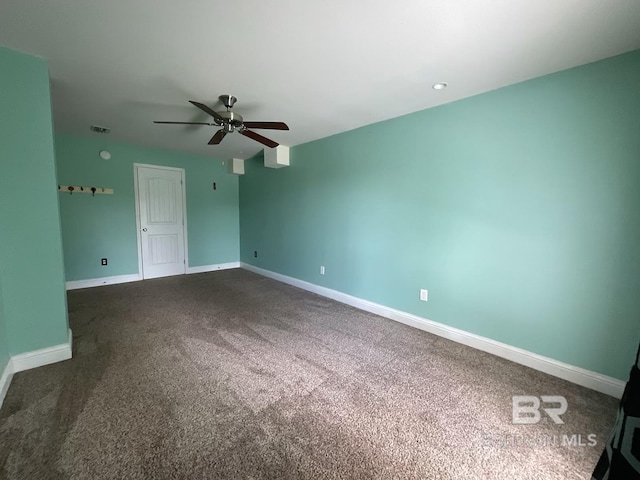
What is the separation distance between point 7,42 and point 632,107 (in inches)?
167

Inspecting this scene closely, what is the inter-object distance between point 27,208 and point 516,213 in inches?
151

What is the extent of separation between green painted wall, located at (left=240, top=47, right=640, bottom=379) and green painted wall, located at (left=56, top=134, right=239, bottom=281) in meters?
3.16

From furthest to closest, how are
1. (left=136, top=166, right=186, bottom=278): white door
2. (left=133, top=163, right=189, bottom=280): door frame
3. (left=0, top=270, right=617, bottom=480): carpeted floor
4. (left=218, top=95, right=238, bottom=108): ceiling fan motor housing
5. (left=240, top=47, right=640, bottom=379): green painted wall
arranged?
1. (left=136, top=166, right=186, bottom=278): white door
2. (left=133, top=163, right=189, bottom=280): door frame
3. (left=218, top=95, right=238, bottom=108): ceiling fan motor housing
4. (left=240, top=47, right=640, bottom=379): green painted wall
5. (left=0, top=270, right=617, bottom=480): carpeted floor

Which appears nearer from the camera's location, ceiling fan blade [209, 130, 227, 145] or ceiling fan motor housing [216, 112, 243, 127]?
ceiling fan motor housing [216, 112, 243, 127]

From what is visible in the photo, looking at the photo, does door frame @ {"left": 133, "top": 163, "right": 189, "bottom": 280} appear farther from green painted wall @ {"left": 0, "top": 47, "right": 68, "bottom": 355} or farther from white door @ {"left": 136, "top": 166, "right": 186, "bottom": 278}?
green painted wall @ {"left": 0, "top": 47, "right": 68, "bottom": 355}

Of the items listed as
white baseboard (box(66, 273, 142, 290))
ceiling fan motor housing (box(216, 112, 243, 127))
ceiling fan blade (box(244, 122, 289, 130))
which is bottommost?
white baseboard (box(66, 273, 142, 290))

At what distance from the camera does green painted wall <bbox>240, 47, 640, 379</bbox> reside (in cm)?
178

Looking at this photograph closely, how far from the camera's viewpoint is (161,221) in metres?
4.77

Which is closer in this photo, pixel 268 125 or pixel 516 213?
pixel 516 213

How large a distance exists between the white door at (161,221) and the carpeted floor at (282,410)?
2.13 meters

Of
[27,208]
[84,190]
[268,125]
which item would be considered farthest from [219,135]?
[84,190]

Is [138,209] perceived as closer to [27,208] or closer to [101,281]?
[101,281]

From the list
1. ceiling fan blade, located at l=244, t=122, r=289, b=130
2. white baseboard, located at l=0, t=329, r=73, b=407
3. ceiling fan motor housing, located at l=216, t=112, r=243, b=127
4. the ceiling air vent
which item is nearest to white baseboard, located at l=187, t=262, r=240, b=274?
the ceiling air vent

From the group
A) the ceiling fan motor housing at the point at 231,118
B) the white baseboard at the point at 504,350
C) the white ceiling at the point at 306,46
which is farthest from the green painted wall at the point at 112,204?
the white baseboard at the point at 504,350
